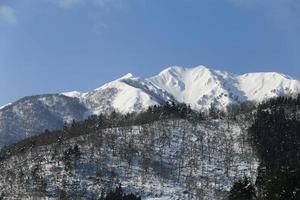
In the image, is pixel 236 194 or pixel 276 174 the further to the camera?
pixel 236 194

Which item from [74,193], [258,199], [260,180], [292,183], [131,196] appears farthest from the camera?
[74,193]

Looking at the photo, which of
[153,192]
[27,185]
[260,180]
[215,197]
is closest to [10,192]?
[27,185]

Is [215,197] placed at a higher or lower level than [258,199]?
higher

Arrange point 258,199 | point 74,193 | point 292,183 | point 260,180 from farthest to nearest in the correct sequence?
point 74,193, point 260,180, point 258,199, point 292,183

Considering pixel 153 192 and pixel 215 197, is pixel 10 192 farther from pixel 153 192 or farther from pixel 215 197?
pixel 215 197

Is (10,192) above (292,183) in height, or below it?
above

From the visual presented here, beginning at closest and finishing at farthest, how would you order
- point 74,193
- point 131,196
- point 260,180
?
point 260,180, point 131,196, point 74,193

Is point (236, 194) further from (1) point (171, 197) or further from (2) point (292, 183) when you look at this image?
(1) point (171, 197)

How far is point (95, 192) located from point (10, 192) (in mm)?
24108

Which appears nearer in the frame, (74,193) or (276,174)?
(276,174)

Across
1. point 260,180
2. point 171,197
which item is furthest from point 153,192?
point 260,180

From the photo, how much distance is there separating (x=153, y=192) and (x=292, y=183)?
4930 inches

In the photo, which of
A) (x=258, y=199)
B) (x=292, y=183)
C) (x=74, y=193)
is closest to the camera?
(x=292, y=183)

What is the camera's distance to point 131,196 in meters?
171
